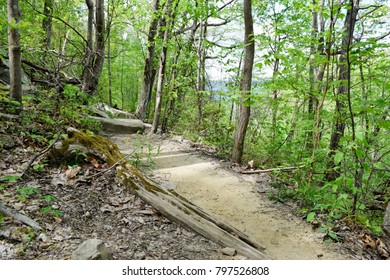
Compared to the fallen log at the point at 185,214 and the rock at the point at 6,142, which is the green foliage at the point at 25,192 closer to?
the fallen log at the point at 185,214

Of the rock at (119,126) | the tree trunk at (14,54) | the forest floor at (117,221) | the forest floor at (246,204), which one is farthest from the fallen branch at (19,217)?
the rock at (119,126)

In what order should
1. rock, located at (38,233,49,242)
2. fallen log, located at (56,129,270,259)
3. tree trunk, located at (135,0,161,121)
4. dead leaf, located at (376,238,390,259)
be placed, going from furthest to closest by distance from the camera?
1. tree trunk, located at (135,0,161,121)
2. dead leaf, located at (376,238,390,259)
3. fallen log, located at (56,129,270,259)
4. rock, located at (38,233,49,242)

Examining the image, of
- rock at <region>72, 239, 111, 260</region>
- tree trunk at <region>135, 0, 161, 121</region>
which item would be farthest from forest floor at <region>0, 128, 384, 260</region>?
tree trunk at <region>135, 0, 161, 121</region>

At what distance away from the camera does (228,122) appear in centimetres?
916

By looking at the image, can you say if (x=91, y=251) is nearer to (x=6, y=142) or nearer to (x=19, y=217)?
(x=19, y=217)

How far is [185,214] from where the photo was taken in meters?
3.37

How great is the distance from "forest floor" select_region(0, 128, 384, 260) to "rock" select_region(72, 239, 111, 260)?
0.14m

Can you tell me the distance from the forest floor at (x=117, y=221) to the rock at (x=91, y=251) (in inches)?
5.5

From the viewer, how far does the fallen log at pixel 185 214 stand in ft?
10.1

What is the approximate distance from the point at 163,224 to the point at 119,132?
658cm

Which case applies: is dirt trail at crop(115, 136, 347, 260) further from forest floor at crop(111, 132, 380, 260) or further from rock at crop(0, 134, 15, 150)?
rock at crop(0, 134, 15, 150)

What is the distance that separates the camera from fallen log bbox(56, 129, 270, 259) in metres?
3.09
